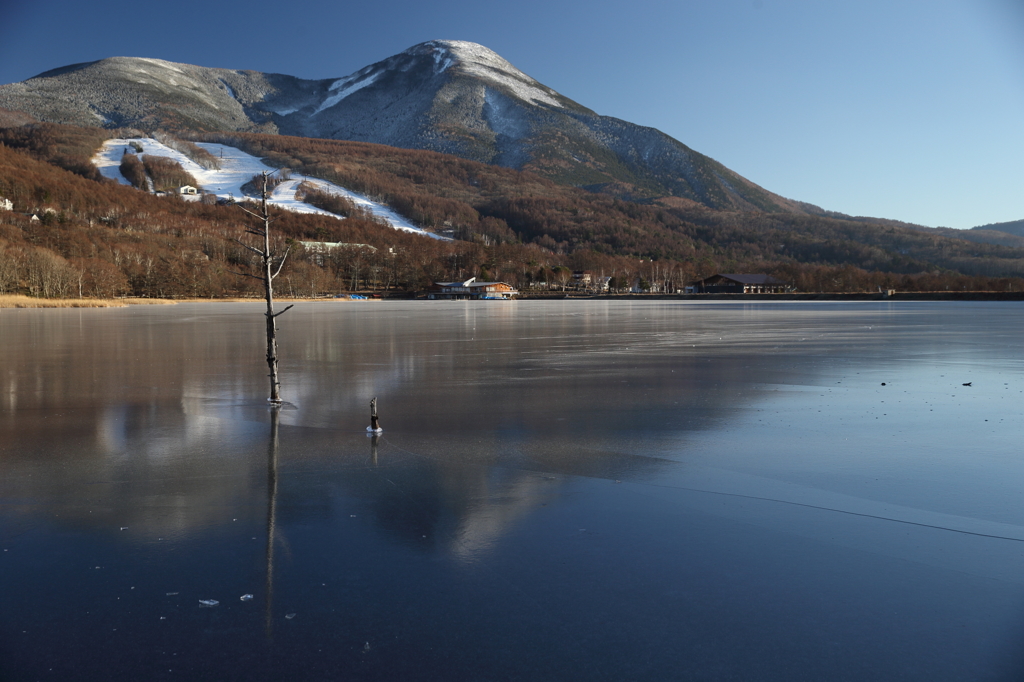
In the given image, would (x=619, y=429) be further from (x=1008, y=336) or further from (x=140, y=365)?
(x=1008, y=336)

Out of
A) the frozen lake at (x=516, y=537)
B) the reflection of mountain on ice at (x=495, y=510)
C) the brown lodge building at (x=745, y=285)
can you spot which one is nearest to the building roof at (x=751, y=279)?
the brown lodge building at (x=745, y=285)

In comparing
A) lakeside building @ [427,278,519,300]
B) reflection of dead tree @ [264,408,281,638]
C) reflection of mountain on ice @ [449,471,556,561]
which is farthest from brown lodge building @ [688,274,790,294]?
reflection of mountain on ice @ [449,471,556,561]

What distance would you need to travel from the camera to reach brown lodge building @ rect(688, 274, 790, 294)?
17600 centimetres

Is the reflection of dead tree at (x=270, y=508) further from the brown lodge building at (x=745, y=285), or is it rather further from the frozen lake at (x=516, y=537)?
the brown lodge building at (x=745, y=285)

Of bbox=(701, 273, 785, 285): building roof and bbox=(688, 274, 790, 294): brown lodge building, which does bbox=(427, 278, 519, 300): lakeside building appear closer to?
bbox=(688, 274, 790, 294): brown lodge building

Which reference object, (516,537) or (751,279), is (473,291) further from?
(516,537)

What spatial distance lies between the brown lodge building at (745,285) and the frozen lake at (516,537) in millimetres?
171059

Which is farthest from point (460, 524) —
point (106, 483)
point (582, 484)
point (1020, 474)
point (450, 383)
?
point (450, 383)

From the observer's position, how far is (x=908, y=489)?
7887 millimetres

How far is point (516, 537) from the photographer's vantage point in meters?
6.38

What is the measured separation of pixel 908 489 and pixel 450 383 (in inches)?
421

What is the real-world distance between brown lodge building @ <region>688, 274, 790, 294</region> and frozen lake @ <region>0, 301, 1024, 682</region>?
17106 centimetres

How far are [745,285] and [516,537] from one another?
181852mm

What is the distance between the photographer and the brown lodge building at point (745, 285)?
6929 inches
